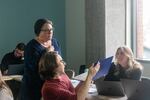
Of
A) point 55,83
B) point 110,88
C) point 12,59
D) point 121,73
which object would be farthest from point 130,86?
point 12,59

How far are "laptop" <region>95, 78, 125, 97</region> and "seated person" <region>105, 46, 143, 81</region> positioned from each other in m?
0.52

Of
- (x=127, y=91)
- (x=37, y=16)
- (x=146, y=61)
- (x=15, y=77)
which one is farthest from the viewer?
(x=37, y=16)

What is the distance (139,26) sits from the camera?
6027 mm

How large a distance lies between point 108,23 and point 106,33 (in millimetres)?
179

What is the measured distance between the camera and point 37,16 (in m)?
6.64

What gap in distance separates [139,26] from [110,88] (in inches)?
124

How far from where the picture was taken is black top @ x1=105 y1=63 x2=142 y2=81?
3.64 meters

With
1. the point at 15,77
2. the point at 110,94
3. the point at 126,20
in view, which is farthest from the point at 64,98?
the point at 126,20

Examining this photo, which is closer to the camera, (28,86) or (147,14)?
(28,86)

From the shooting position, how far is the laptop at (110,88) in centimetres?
303

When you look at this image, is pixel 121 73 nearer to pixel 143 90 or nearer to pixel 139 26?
pixel 143 90

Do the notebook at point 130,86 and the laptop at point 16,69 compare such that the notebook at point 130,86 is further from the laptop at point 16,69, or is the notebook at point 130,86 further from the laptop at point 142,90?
the laptop at point 16,69

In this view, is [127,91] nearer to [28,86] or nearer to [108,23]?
[28,86]

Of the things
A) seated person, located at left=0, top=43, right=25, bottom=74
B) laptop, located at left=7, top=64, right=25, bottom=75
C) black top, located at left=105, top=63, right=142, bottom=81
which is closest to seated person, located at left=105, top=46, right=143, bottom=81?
black top, located at left=105, top=63, right=142, bottom=81
